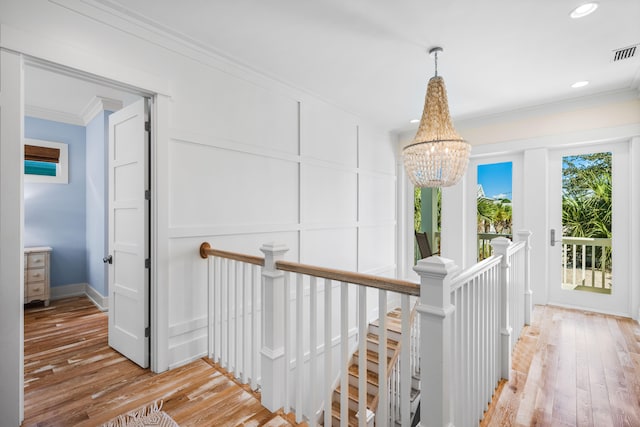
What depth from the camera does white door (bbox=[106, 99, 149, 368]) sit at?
227cm

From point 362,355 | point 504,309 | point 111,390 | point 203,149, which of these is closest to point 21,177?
point 203,149

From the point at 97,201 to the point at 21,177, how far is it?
2483 millimetres

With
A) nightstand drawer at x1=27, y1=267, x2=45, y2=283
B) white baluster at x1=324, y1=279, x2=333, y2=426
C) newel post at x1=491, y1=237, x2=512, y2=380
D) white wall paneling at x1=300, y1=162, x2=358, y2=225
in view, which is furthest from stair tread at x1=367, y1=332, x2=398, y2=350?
nightstand drawer at x1=27, y1=267, x2=45, y2=283

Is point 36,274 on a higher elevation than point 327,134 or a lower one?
lower

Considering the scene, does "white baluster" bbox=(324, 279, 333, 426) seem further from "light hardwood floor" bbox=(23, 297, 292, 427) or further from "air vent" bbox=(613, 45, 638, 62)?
"air vent" bbox=(613, 45, 638, 62)

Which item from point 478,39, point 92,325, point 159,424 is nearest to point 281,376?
point 159,424

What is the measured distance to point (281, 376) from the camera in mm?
1905

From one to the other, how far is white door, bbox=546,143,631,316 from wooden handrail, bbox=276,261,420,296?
3605 mm

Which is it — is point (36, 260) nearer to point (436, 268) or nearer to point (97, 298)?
point (97, 298)

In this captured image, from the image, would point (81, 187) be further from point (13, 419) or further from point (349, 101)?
point (349, 101)

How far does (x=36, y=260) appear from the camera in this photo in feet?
12.3

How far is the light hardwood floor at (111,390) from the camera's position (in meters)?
1.77

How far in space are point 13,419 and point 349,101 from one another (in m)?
3.79

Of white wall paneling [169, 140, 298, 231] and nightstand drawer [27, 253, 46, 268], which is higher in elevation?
white wall paneling [169, 140, 298, 231]
